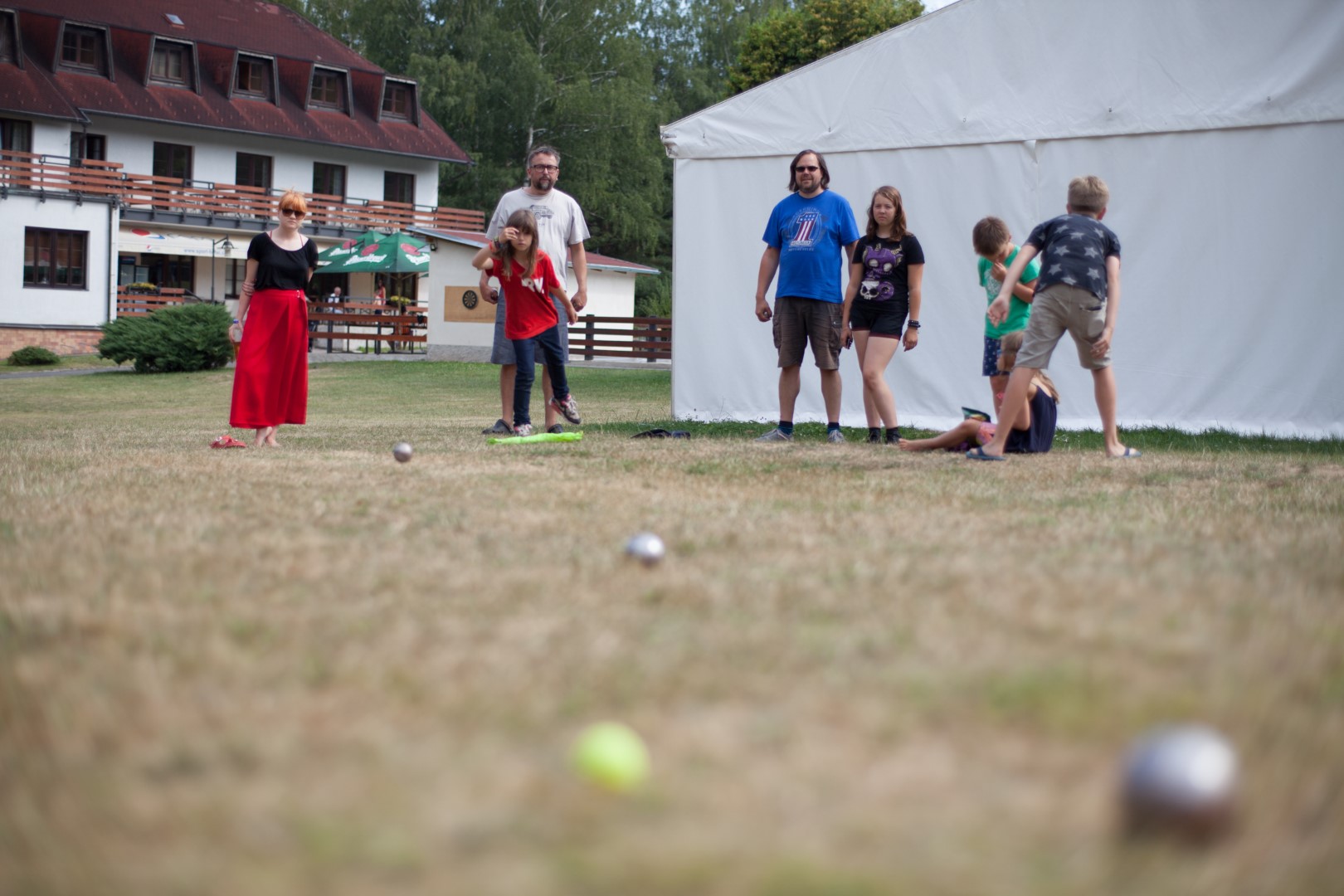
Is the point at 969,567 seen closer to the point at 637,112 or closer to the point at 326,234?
the point at 326,234

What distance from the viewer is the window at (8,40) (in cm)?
3691

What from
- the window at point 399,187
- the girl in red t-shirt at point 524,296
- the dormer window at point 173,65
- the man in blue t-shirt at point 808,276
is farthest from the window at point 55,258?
the man in blue t-shirt at point 808,276

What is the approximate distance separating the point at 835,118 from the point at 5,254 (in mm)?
30029

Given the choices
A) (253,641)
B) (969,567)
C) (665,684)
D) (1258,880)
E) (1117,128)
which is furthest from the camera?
(1117,128)

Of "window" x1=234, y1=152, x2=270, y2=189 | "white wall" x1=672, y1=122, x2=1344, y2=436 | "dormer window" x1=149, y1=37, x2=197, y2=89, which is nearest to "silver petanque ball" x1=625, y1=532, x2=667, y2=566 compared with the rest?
"white wall" x1=672, y1=122, x2=1344, y2=436

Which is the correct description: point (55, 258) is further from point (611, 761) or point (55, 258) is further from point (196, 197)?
point (611, 761)

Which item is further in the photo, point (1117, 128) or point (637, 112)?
point (637, 112)

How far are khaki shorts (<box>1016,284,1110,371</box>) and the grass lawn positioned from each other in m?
2.28

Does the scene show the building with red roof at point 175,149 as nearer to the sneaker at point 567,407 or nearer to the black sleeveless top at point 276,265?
the black sleeveless top at point 276,265

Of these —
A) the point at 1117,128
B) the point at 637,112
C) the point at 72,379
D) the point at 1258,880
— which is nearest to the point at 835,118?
the point at 1117,128

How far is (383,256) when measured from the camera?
112 feet

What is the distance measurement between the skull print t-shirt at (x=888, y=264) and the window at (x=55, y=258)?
3209cm

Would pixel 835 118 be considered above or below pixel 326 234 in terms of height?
below

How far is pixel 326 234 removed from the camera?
140 ft
